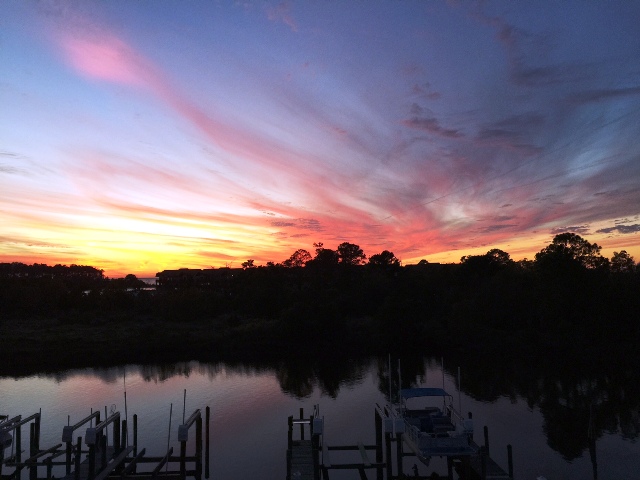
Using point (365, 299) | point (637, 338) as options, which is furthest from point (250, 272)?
point (637, 338)

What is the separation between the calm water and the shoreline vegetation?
8.90 m

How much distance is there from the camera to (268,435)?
2998cm

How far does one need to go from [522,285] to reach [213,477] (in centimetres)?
5379

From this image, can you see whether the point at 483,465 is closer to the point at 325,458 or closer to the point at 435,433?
the point at 435,433

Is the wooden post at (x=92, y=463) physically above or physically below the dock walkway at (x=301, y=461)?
above

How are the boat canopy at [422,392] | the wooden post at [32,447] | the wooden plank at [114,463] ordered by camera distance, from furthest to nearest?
the boat canopy at [422,392]
the wooden post at [32,447]
the wooden plank at [114,463]

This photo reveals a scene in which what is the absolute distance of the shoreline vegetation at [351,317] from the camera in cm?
5712

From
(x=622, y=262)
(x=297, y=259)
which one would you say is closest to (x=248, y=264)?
(x=297, y=259)

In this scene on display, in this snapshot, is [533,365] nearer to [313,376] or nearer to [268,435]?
[313,376]

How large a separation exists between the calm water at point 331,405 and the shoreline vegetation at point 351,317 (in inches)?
351

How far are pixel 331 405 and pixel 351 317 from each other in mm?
41429

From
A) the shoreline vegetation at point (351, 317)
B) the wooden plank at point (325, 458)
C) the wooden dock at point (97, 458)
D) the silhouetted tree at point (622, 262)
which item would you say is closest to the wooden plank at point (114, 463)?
the wooden dock at point (97, 458)

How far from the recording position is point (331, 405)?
1463 inches

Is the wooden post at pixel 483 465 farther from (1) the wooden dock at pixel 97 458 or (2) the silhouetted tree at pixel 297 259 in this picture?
(2) the silhouetted tree at pixel 297 259
